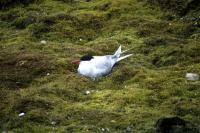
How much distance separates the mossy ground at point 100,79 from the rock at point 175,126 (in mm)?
458

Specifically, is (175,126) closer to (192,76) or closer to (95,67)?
(192,76)

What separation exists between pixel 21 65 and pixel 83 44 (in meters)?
3.36

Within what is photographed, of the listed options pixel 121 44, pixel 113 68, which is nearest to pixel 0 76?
pixel 113 68

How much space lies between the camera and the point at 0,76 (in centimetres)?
1486

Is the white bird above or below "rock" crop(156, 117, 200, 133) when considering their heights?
below

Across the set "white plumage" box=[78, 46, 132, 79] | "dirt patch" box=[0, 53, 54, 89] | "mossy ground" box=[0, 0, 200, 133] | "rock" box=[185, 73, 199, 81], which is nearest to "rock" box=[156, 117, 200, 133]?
"mossy ground" box=[0, 0, 200, 133]

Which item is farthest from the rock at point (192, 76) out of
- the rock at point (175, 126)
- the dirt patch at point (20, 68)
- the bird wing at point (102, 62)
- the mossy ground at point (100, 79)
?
the dirt patch at point (20, 68)

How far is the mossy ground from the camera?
39.7 feet

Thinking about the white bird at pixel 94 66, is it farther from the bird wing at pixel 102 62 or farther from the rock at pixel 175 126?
the rock at pixel 175 126

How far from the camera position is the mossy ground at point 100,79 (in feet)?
39.7

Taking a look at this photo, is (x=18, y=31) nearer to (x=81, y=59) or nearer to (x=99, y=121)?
(x=81, y=59)

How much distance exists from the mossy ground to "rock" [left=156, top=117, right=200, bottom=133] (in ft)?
1.50

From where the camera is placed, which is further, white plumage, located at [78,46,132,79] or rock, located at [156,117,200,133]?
white plumage, located at [78,46,132,79]

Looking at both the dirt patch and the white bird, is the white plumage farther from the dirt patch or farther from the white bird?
the dirt patch
